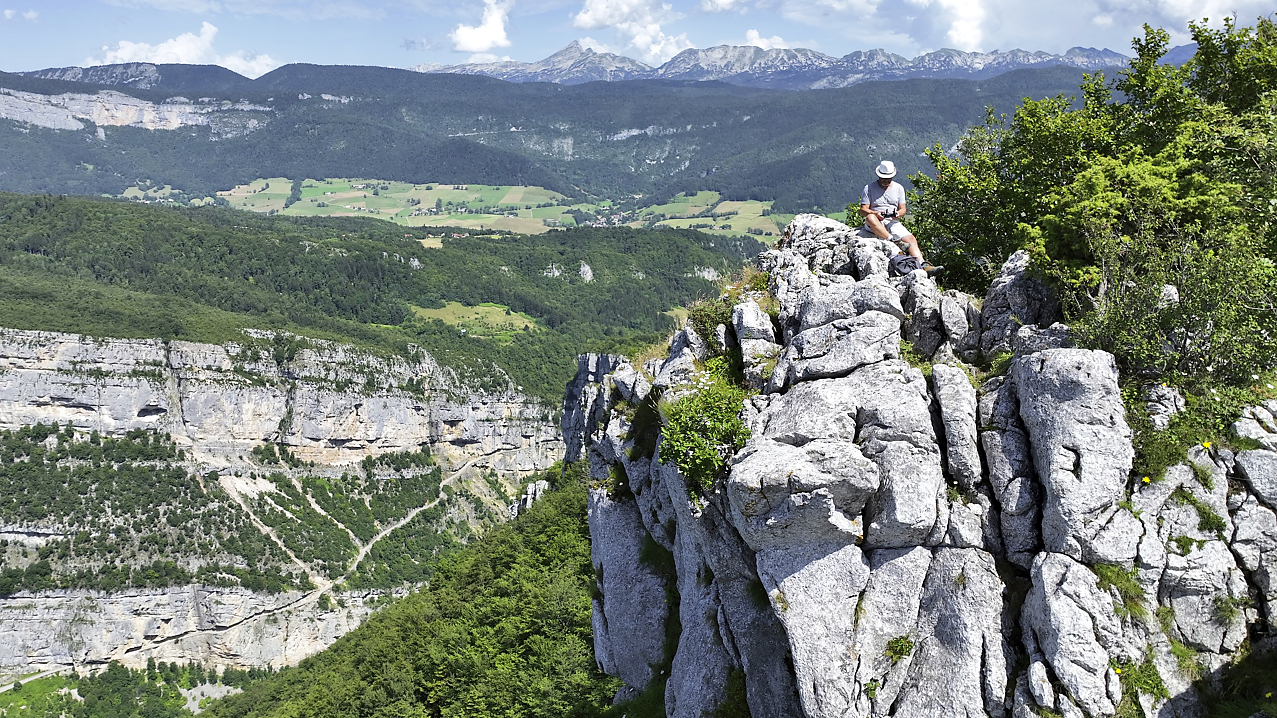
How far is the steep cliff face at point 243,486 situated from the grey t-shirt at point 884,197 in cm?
11117

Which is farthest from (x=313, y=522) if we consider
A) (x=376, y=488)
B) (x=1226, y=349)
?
(x=1226, y=349)

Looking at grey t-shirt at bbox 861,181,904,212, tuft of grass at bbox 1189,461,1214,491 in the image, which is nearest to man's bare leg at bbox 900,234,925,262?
grey t-shirt at bbox 861,181,904,212

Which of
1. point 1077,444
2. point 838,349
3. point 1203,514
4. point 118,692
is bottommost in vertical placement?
point 118,692

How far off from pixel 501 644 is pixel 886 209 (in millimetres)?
21970

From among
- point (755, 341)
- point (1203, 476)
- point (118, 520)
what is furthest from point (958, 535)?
point (118, 520)

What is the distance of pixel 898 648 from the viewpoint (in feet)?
45.3

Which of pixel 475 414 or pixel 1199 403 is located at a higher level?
pixel 1199 403

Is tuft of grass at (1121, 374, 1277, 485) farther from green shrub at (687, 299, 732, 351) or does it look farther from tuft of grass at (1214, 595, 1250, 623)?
green shrub at (687, 299, 732, 351)

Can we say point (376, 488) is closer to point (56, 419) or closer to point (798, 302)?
point (56, 419)

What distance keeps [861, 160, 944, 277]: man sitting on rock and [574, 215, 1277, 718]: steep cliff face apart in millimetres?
3201

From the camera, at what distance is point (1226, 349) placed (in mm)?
13727

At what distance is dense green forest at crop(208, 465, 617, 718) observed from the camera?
88.3 ft

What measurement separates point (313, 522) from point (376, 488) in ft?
56.7

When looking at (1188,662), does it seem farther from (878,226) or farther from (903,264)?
(878,226)
